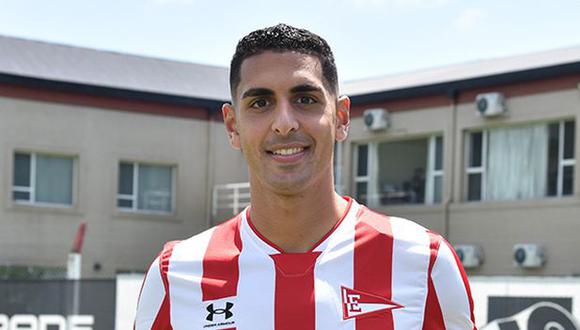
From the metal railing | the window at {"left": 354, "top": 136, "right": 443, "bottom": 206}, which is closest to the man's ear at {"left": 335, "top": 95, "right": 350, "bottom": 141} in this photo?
the window at {"left": 354, "top": 136, "right": 443, "bottom": 206}

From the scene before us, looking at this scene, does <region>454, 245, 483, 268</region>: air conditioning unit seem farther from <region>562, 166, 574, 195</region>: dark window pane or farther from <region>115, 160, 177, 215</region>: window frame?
<region>115, 160, 177, 215</region>: window frame

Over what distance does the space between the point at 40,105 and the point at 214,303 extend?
22498 mm

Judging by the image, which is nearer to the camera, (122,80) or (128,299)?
(128,299)

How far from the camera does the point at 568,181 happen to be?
841 inches

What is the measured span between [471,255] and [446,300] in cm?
1946

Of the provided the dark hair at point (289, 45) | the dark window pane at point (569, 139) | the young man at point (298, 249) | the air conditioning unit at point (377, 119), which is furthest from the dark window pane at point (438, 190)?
the dark hair at point (289, 45)

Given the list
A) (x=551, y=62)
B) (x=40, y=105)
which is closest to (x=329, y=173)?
(x=551, y=62)

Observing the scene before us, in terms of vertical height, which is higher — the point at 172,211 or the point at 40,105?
the point at 40,105

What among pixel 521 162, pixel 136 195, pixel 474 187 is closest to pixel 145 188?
pixel 136 195

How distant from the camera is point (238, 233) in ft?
10.7

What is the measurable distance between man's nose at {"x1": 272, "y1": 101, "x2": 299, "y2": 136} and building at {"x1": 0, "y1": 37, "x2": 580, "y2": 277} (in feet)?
60.5

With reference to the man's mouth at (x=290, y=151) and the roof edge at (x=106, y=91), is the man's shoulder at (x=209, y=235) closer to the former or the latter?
the man's mouth at (x=290, y=151)

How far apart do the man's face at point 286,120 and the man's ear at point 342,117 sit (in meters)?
0.05

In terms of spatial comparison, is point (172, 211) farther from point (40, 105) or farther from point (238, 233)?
point (238, 233)
